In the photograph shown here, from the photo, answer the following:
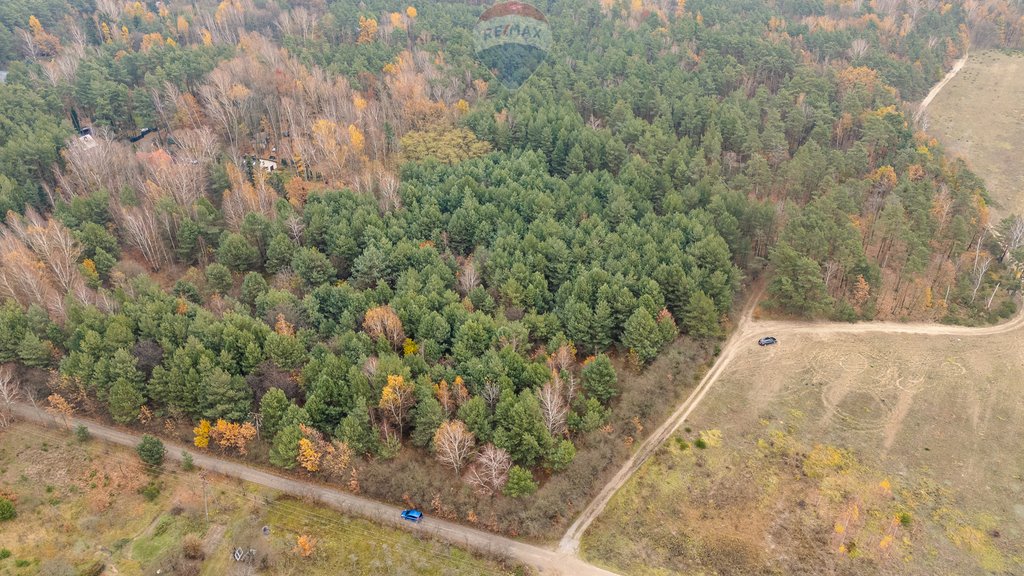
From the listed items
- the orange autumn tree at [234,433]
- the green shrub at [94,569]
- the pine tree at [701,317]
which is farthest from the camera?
the pine tree at [701,317]

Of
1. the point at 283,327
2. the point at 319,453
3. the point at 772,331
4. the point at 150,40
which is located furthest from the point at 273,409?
the point at 150,40

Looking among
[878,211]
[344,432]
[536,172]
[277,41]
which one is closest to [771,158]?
[878,211]

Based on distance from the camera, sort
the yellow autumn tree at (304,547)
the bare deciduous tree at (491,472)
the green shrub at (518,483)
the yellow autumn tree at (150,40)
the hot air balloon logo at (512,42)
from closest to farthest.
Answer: the yellow autumn tree at (304,547) → the green shrub at (518,483) → the bare deciduous tree at (491,472) → the yellow autumn tree at (150,40) → the hot air balloon logo at (512,42)

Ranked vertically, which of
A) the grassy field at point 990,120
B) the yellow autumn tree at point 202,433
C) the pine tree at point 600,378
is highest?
the grassy field at point 990,120

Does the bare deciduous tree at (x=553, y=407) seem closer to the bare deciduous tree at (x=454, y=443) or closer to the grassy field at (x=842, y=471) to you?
the bare deciduous tree at (x=454, y=443)

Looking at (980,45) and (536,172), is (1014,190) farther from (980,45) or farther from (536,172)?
(536,172)

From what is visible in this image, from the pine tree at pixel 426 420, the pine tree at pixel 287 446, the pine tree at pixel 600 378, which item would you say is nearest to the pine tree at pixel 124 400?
the pine tree at pixel 287 446

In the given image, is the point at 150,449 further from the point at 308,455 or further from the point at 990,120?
the point at 990,120
